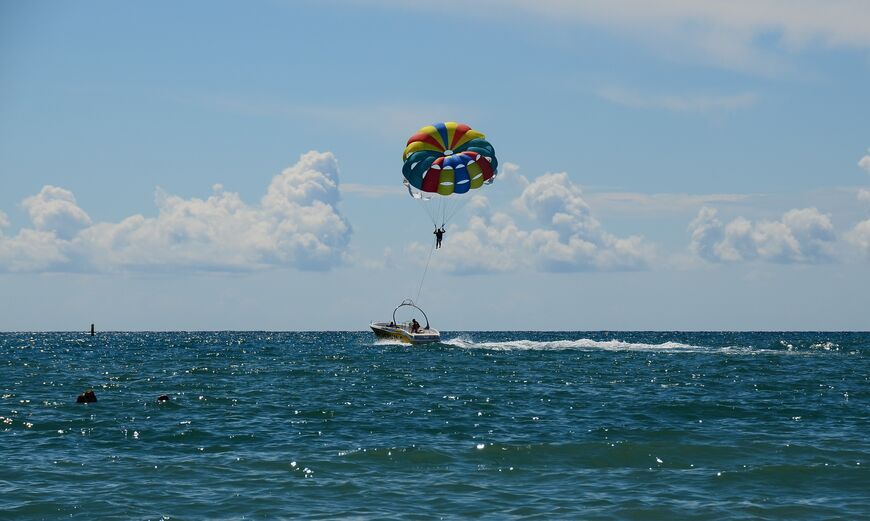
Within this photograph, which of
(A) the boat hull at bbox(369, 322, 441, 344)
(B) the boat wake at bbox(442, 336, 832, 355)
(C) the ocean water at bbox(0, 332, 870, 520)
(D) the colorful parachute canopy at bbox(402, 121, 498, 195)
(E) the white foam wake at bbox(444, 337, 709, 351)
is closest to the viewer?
(C) the ocean water at bbox(0, 332, 870, 520)

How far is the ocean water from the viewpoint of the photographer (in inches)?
720

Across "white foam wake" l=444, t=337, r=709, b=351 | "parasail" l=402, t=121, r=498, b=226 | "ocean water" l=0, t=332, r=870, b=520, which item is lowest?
"ocean water" l=0, t=332, r=870, b=520

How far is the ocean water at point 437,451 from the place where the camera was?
1830 centimetres

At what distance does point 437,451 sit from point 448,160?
34.2 metres

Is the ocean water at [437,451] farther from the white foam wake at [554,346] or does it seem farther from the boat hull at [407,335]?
the white foam wake at [554,346]

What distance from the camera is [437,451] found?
77.8 feet

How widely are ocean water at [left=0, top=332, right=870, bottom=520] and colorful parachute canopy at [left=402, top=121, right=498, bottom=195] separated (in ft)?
53.7

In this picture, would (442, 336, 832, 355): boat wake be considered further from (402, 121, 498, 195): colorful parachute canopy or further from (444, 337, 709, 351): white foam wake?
(402, 121, 498, 195): colorful parachute canopy

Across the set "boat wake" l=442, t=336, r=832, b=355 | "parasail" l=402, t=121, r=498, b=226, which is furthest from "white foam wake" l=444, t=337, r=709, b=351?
"parasail" l=402, t=121, r=498, b=226

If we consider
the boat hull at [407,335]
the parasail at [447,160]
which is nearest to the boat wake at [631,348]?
the boat hull at [407,335]

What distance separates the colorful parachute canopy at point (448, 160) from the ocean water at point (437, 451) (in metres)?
16.4

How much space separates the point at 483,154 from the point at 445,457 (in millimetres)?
36118

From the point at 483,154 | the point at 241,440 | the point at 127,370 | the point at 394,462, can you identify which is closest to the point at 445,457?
the point at 394,462

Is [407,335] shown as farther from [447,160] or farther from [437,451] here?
[437,451]
